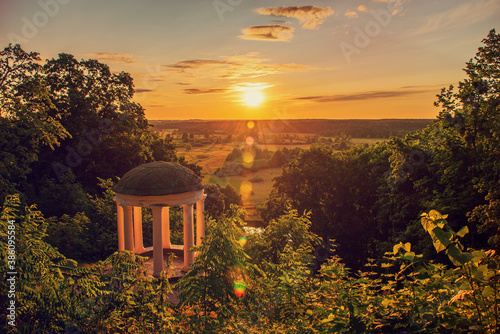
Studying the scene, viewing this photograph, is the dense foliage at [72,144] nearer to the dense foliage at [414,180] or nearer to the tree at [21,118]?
the tree at [21,118]

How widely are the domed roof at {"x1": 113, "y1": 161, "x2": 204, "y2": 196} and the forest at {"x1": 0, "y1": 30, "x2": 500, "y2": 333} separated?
148 inches

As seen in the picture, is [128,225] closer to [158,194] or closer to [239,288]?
[158,194]

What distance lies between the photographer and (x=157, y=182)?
51.4 feet

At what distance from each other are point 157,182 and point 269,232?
223 inches

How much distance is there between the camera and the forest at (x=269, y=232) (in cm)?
423

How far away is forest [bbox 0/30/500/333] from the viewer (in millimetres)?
4234

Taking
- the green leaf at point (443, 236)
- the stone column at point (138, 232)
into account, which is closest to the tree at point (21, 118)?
the stone column at point (138, 232)

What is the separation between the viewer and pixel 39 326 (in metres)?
6.17

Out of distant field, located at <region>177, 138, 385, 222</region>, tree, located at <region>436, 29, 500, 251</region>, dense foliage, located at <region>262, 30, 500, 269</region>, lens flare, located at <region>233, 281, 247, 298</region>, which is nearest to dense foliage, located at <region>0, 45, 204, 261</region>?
distant field, located at <region>177, 138, 385, 222</region>

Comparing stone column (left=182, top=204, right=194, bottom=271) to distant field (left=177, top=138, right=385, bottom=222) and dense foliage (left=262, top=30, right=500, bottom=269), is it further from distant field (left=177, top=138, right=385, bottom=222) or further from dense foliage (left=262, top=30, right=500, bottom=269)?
distant field (left=177, top=138, right=385, bottom=222)

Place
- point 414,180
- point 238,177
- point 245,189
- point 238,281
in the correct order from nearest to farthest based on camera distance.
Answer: point 238,281 < point 414,180 < point 245,189 < point 238,177

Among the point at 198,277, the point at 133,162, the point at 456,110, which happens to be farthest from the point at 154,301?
the point at 133,162

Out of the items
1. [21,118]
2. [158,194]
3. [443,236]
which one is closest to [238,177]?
[21,118]

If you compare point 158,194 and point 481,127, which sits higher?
point 481,127
